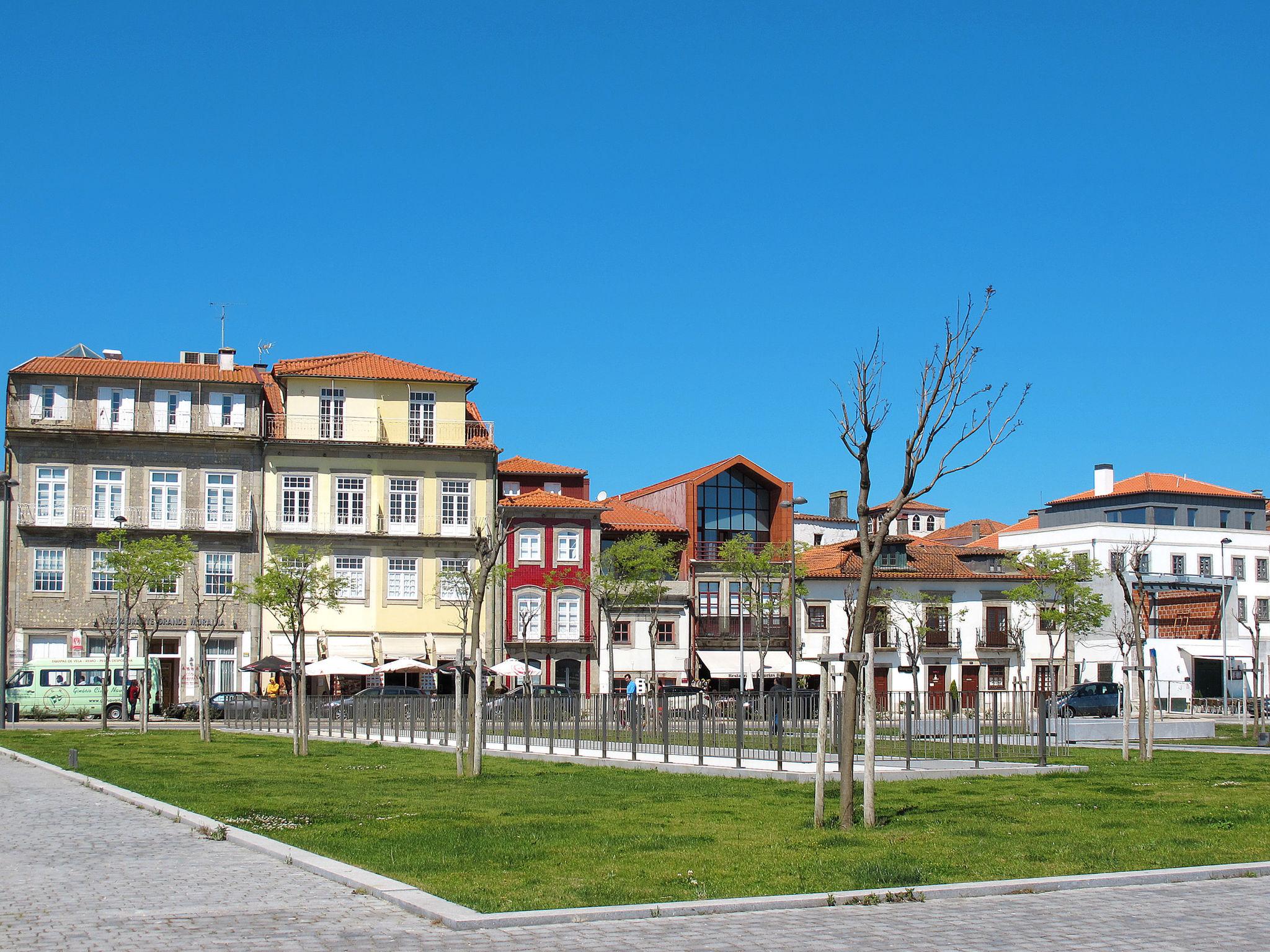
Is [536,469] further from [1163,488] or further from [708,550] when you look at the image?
[1163,488]

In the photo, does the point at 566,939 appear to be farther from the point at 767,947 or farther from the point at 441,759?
the point at 441,759

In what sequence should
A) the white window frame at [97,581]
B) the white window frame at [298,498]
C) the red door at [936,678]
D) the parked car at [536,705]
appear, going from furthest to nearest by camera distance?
the red door at [936,678] → the white window frame at [298,498] → the white window frame at [97,581] → the parked car at [536,705]

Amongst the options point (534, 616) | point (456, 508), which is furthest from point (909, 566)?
point (456, 508)

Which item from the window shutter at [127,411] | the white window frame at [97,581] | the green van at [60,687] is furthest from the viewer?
the window shutter at [127,411]

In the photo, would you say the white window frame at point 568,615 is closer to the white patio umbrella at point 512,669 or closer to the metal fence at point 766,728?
the white patio umbrella at point 512,669

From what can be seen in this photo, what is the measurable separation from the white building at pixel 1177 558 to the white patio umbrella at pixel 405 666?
33196mm

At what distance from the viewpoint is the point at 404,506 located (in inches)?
2378

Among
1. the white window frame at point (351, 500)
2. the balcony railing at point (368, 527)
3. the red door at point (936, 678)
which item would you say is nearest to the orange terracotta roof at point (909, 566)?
the red door at point (936, 678)

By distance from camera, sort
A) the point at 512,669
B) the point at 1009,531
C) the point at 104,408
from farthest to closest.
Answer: the point at 1009,531, the point at 104,408, the point at 512,669

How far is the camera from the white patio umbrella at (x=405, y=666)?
2112 inches

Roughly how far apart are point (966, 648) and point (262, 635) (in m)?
32.4

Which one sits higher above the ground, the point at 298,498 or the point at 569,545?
the point at 298,498

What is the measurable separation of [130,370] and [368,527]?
11.0 meters

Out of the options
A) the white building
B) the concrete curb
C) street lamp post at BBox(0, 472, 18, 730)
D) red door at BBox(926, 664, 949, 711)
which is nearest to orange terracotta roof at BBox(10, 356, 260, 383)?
street lamp post at BBox(0, 472, 18, 730)
